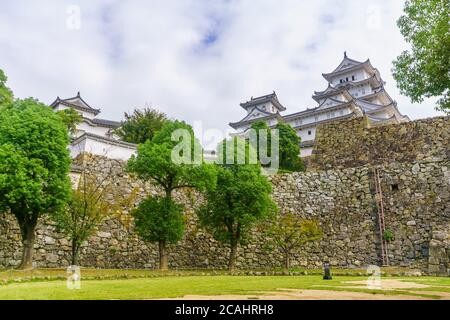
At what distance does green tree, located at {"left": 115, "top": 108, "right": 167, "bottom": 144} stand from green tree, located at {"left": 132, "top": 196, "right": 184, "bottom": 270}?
13445 mm

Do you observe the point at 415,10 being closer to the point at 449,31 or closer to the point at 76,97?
the point at 449,31

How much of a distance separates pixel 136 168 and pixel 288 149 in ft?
58.5

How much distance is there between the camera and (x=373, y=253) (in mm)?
16391

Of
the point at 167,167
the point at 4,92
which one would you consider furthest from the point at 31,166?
the point at 4,92

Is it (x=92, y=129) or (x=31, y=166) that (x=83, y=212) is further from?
(x=92, y=129)

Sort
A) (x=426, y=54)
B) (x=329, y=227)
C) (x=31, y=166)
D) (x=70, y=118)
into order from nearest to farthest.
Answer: (x=426, y=54), (x=31, y=166), (x=329, y=227), (x=70, y=118)

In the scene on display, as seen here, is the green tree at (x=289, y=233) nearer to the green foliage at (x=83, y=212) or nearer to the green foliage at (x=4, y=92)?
the green foliage at (x=83, y=212)

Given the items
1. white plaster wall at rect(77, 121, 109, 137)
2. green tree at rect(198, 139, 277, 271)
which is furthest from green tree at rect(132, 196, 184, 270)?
white plaster wall at rect(77, 121, 109, 137)

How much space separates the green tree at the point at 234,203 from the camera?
48.0 feet

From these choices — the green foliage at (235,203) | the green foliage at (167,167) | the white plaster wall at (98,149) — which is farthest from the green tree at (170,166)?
the white plaster wall at (98,149)

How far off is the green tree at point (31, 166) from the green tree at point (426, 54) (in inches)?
384

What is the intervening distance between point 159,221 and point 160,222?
5 cm

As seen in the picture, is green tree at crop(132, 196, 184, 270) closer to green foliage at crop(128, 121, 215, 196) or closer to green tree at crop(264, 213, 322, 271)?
green foliage at crop(128, 121, 215, 196)

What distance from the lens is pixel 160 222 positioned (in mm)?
13383
